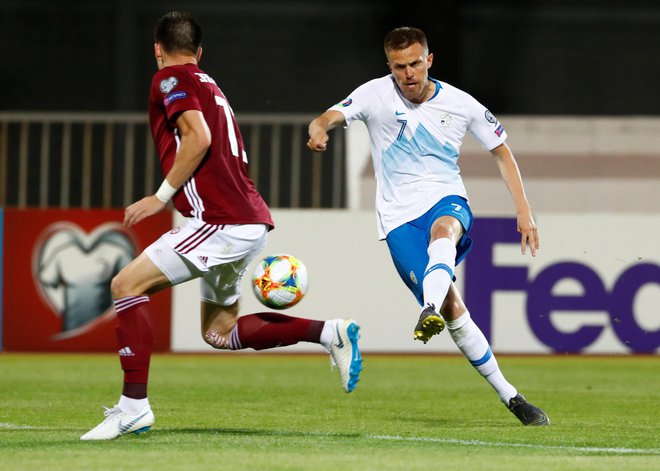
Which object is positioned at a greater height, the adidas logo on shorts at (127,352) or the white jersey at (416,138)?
the white jersey at (416,138)

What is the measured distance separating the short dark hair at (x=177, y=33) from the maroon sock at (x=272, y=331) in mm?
1389

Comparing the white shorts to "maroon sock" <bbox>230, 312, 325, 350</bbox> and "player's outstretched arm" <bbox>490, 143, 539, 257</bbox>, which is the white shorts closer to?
"maroon sock" <bbox>230, 312, 325, 350</bbox>

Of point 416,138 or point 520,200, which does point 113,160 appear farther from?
point 520,200

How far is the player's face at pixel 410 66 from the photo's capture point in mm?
7734

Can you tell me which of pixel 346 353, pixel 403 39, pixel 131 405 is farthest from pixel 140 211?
pixel 403 39

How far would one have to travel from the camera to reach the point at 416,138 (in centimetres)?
800

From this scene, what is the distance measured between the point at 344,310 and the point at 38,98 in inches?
193

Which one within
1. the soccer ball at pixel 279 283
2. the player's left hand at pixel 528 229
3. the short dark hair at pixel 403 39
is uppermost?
the short dark hair at pixel 403 39

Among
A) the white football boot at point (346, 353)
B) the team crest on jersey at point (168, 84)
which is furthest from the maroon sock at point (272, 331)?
the team crest on jersey at point (168, 84)

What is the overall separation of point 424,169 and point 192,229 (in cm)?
156

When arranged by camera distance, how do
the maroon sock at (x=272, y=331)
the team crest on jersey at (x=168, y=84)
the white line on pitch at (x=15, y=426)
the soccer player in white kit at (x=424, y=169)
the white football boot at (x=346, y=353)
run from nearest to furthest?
the team crest on jersey at (x=168, y=84), the white football boot at (x=346, y=353), the maroon sock at (x=272, y=331), the white line on pitch at (x=15, y=426), the soccer player in white kit at (x=424, y=169)

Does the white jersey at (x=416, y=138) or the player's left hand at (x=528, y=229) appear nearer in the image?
the player's left hand at (x=528, y=229)

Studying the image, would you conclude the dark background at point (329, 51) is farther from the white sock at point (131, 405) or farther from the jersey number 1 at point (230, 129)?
the white sock at point (131, 405)

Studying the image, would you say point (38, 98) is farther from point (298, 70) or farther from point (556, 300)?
point (556, 300)
